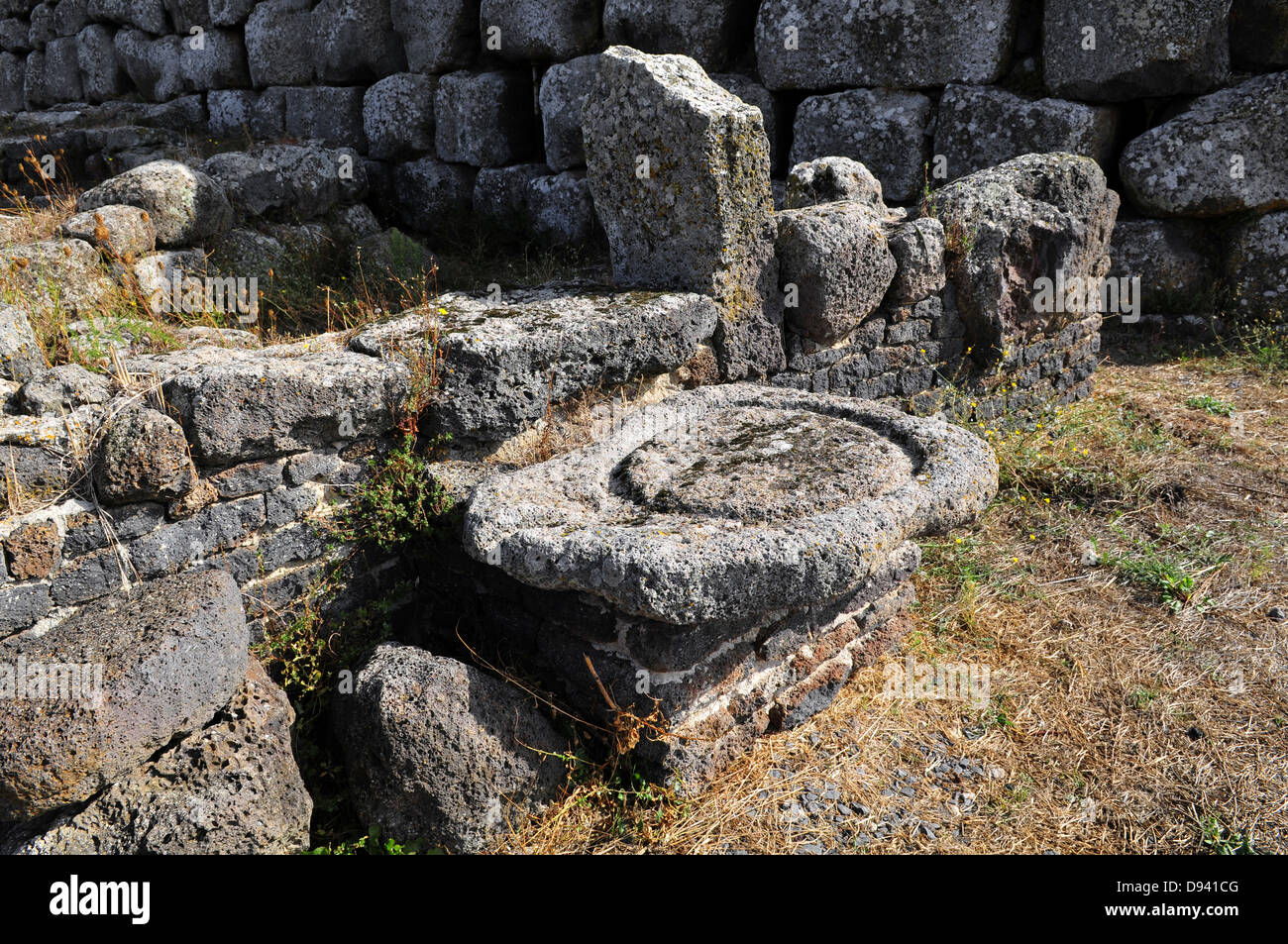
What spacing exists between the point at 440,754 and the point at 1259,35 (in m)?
6.55

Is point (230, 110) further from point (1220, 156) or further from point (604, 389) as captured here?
point (1220, 156)

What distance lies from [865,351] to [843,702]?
1976mm

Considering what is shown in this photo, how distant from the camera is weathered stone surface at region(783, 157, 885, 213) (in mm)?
4801

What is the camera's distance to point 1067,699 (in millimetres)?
3197

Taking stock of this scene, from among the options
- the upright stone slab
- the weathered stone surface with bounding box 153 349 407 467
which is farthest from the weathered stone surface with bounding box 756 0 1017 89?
the weathered stone surface with bounding box 153 349 407 467

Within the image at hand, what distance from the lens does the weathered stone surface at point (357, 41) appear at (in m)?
7.59

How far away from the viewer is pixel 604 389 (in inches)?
138

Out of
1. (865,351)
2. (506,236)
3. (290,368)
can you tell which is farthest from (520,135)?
(290,368)

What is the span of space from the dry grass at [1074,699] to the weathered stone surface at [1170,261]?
1.89m

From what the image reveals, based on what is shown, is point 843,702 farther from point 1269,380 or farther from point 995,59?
A: point 995,59

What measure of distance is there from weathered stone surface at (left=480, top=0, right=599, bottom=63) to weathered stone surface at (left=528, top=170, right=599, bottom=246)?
0.89 m

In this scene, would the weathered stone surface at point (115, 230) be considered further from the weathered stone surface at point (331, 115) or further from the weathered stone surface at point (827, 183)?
the weathered stone surface at point (827, 183)

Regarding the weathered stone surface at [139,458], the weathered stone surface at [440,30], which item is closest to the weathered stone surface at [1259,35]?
the weathered stone surface at [440,30]

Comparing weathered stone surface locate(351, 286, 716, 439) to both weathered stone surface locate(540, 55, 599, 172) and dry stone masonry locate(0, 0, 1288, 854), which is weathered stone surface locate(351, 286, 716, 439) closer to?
dry stone masonry locate(0, 0, 1288, 854)
